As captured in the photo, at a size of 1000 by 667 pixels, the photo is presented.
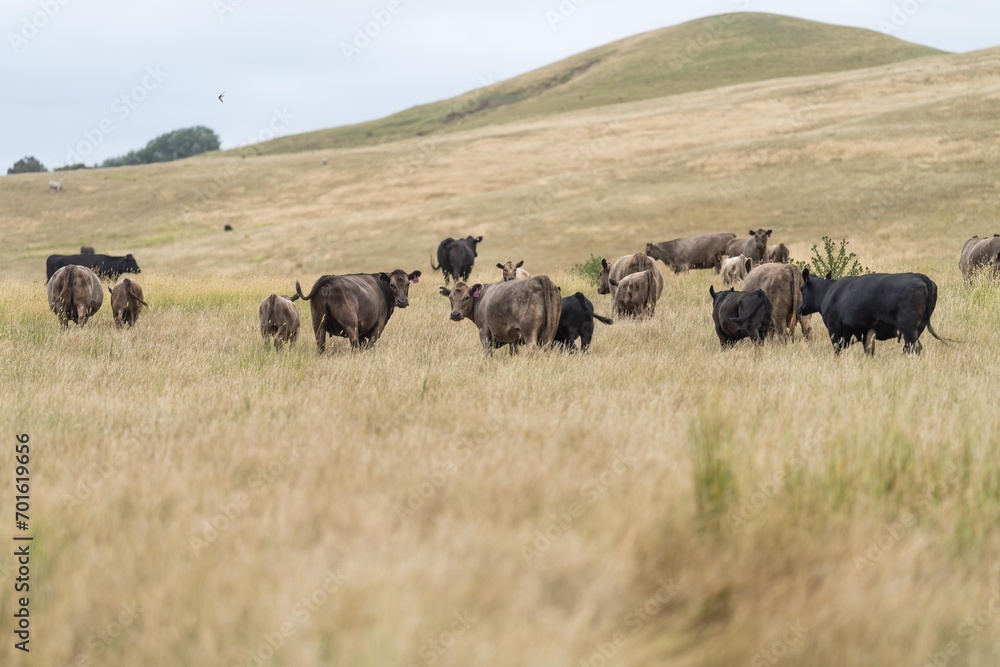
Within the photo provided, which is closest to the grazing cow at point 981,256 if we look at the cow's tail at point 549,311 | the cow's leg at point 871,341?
the cow's leg at point 871,341

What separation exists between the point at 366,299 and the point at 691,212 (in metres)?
26.4

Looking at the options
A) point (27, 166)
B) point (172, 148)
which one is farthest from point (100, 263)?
point (172, 148)

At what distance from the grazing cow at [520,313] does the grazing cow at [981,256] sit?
Answer: 33.3ft

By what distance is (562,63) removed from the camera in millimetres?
141250

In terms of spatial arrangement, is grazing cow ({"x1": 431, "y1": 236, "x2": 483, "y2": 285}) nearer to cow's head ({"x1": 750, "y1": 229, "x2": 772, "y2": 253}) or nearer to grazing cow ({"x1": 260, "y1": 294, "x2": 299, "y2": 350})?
cow's head ({"x1": 750, "y1": 229, "x2": 772, "y2": 253})

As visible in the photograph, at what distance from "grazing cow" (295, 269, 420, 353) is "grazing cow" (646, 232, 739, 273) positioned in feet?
54.3

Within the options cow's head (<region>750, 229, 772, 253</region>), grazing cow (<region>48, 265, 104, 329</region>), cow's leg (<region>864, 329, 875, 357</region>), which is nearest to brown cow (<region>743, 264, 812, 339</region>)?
cow's leg (<region>864, 329, 875, 357</region>)

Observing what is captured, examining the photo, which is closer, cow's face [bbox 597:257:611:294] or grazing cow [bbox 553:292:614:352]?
grazing cow [bbox 553:292:614:352]

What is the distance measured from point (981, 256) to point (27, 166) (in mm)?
122125

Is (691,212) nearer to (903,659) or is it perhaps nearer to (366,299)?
(366,299)

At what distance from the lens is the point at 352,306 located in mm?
10719

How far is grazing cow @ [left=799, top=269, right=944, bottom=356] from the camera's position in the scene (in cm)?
886

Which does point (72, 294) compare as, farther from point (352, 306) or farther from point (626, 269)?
point (626, 269)

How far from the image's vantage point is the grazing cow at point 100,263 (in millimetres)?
25328
